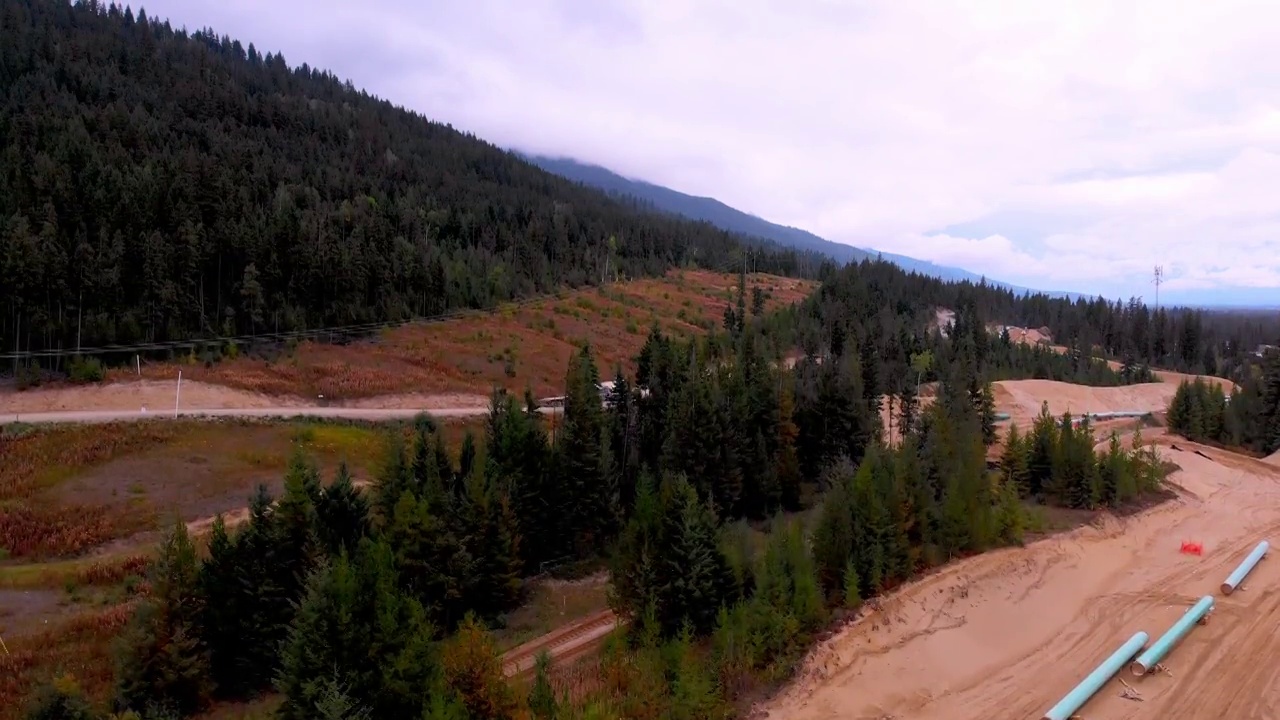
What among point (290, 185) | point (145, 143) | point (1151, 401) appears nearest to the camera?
point (1151, 401)

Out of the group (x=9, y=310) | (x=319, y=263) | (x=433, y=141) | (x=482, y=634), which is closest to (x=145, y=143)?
(x=319, y=263)

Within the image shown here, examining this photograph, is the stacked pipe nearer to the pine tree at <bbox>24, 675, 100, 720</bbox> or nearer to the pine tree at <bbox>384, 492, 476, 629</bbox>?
the pine tree at <bbox>384, 492, 476, 629</bbox>

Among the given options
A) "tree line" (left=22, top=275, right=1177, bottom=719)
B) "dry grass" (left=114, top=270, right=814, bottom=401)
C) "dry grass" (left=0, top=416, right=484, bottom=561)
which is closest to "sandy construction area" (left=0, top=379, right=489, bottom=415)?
"dry grass" (left=114, top=270, right=814, bottom=401)

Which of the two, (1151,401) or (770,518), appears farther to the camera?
(1151,401)

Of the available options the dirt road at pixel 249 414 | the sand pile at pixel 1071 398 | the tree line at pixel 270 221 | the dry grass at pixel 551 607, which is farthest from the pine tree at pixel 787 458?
the tree line at pixel 270 221

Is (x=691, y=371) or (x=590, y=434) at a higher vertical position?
(x=691, y=371)

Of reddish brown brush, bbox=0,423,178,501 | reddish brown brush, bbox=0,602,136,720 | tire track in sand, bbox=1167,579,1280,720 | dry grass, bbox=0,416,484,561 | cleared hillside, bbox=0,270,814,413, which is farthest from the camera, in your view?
cleared hillside, bbox=0,270,814,413

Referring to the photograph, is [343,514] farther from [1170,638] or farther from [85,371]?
[85,371]

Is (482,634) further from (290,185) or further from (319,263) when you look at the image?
(290,185)
